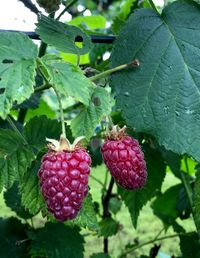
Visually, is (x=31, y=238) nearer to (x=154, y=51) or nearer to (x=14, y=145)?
(x=14, y=145)

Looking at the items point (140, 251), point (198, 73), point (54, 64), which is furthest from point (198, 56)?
point (140, 251)

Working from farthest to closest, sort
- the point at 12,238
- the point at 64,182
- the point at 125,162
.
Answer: the point at 12,238 < the point at 125,162 < the point at 64,182

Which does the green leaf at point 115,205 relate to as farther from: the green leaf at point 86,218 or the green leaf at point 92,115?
the green leaf at point 92,115

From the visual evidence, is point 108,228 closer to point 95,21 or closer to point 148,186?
point 148,186

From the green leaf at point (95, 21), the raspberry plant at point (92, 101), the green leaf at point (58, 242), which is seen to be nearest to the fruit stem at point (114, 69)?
the raspberry plant at point (92, 101)

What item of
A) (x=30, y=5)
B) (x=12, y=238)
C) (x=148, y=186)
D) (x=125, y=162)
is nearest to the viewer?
(x=125, y=162)

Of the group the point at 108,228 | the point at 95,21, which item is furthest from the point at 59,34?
the point at 95,21
